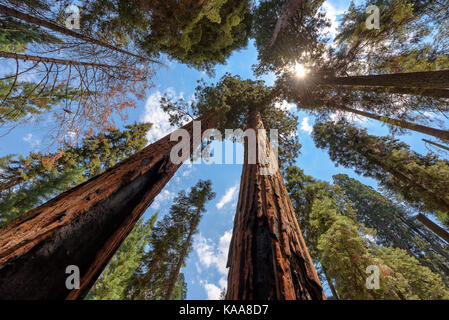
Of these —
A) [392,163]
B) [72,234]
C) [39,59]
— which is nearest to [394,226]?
[392,163]

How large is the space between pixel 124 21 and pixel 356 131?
444 inches

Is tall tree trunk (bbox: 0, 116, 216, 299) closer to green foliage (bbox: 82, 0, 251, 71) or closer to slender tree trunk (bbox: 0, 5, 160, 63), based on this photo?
green foliage (bbox: 82, 0, 251, 71)

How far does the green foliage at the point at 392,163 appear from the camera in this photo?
217 inches

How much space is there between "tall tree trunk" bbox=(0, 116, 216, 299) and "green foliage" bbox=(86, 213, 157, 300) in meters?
8.58

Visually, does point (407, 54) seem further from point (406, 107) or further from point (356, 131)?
point (356, 131)

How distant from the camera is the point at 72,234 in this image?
1556 millimetres

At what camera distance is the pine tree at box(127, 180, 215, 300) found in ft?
23.1

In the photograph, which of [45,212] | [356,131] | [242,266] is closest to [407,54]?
[356,131]

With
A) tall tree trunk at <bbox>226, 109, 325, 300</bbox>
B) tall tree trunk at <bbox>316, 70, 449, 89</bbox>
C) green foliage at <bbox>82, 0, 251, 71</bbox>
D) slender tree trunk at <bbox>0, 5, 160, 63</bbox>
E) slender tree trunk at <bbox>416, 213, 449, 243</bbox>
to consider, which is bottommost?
tall tree trunk at <bbox>226, 109, 325, 300</bbox>

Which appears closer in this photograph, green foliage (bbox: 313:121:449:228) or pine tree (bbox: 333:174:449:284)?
green foliage (bbox: 313:121:449:228)

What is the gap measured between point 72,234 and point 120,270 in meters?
14.0

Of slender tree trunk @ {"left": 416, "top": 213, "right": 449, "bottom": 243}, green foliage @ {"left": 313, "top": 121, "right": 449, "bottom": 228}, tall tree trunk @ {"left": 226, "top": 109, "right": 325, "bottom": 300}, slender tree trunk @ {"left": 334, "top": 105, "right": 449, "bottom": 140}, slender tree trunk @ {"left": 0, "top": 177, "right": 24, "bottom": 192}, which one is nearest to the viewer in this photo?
tall tree trunk @ {"left": 226, "top": 109, "right": 325, "bottom": 300}

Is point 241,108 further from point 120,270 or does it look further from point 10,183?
point 120,270

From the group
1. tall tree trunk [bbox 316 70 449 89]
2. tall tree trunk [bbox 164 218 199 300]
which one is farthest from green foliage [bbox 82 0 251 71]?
tall tree trunk [bbox 164 218 199 300]
